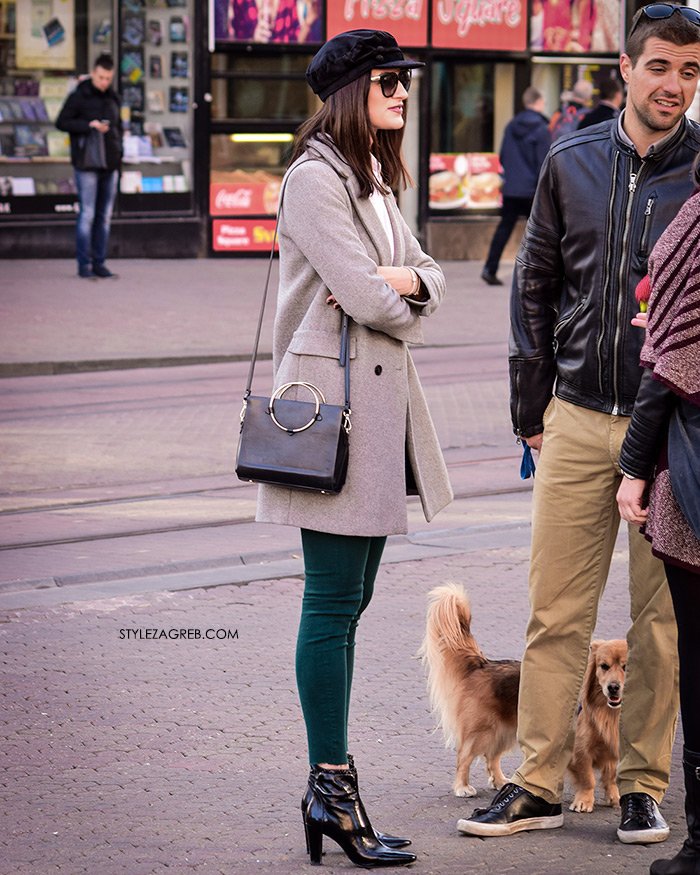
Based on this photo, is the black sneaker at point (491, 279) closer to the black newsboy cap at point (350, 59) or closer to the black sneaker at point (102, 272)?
the black sneaker at point (102, 272)

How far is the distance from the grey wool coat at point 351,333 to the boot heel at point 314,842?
2.41 ft

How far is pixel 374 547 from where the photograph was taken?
11.8 feet

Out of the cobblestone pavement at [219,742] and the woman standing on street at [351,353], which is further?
the cobblestone pavement at [219,742]

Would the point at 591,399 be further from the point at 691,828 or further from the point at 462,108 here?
the point at 462,108

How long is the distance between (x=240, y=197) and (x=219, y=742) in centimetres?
1476

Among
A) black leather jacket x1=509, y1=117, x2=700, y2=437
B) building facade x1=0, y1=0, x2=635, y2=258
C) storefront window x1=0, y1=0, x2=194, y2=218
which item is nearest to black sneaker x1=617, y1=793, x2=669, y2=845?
black leather jacket x1=509, y1=117, x2=700, y2=437

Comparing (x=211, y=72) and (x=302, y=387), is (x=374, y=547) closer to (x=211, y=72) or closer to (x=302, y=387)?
(x=302, y=387)

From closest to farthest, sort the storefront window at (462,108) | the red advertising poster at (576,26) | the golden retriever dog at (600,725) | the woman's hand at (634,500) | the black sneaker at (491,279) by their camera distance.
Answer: the woman's hand at (634,500), the golden retriever dog at (600,725), the black sneaker at (491,279), the storefront window at (462,108), the red advertising poster at (576,26)

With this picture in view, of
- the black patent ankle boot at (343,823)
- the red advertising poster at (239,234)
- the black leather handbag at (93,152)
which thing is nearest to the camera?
the black patent ankle boot at (343,823)

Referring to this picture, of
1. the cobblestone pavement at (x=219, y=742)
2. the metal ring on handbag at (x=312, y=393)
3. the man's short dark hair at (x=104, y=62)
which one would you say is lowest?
the cobblestone pavement at (x=219, y=742)

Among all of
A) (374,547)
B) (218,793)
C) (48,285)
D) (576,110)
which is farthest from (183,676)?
(576,110)

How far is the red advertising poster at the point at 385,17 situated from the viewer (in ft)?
61.7

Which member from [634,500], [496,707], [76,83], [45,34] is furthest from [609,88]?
[634,500]

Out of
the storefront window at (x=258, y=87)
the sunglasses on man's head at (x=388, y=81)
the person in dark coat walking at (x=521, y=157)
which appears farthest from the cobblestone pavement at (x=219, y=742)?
the storefront window at (x=258, y=87)
